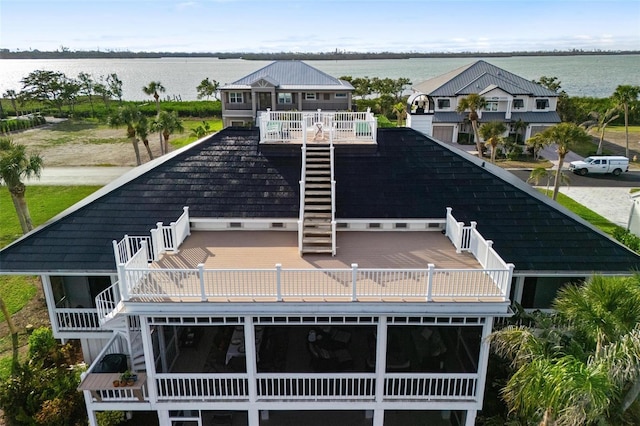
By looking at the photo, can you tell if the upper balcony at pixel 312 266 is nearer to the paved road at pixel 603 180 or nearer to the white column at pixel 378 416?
the white column at pixel 378 416

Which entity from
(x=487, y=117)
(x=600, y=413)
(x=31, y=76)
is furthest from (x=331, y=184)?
(x=31, y=76)

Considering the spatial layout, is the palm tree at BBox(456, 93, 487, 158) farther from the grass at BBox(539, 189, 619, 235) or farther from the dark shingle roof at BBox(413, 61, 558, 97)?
the grass at BBox(539, 189, 619, 235)

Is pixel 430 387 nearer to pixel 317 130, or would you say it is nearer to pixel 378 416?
pixel 378 416

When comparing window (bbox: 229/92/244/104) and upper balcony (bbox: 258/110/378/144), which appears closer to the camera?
upper balcony (bbox: 258/110/378/144)

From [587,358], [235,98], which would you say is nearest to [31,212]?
[235,98]

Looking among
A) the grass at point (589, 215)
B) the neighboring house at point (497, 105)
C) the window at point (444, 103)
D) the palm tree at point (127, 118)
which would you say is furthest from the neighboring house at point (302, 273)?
the window at point (444, 103)

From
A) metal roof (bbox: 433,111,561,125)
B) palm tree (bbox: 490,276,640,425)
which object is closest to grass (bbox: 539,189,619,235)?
metal roof (bbox: 433,111,561,125)
